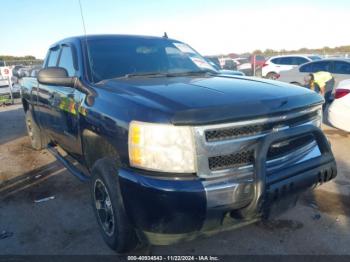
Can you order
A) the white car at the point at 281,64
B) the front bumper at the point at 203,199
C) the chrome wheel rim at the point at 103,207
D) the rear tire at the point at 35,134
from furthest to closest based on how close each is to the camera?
the white car at the point at 281,64, the rear tire at the point at 35,134, the chrome wheel rim at the point at 103,207, the front bumper at the point at 203,199

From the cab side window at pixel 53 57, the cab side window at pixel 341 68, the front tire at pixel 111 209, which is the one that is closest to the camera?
the front tire at pixel 111 209

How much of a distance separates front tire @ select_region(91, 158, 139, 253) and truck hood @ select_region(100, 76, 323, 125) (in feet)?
2.12

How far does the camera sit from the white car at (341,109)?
19.0 ft

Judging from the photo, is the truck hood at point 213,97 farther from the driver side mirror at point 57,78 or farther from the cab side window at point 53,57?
the cab side window at point 53,57

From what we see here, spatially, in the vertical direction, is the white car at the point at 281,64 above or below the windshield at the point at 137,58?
below

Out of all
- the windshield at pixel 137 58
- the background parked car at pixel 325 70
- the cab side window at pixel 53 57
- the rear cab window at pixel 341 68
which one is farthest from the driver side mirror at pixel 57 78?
the rear cab window at pixel 341 68

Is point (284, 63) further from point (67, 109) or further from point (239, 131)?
point (239, 131)

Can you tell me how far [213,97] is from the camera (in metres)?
2.35

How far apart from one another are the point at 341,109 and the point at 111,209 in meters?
4.93

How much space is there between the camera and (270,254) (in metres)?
2.74

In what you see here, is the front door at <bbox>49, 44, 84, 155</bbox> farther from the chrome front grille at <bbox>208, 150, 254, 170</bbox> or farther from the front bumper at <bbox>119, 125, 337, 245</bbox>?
the chrome front grille at <bbox>208, 150, 254, 170</bbox>

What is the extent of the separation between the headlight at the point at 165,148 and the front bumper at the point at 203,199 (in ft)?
0.29

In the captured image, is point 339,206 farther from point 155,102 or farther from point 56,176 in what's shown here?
point 56,176

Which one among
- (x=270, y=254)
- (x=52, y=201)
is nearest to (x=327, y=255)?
(x=270, y=254)
